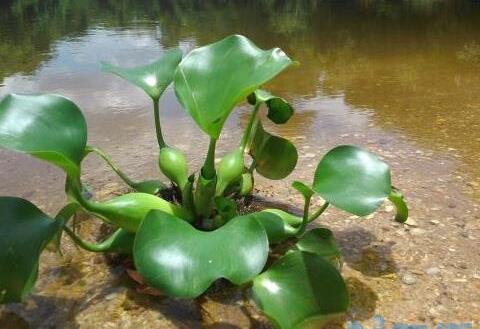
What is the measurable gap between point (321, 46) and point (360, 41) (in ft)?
0.94

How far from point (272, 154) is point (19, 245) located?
0.62 meters

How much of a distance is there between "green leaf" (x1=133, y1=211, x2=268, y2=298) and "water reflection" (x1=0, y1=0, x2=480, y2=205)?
98 centimetres

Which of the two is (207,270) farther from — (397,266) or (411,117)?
(411,117)

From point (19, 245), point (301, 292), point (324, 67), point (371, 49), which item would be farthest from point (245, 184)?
point (371, 49)

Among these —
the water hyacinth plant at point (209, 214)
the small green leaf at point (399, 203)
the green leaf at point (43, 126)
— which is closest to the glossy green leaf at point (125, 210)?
the water hyacinth plant at point (209, 214)

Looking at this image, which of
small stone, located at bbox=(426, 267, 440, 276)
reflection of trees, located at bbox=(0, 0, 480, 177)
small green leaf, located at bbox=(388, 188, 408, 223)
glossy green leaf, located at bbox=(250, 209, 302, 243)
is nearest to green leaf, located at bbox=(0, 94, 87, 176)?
glossy green leaf, located at bbox=(250, 209, 302, 243)

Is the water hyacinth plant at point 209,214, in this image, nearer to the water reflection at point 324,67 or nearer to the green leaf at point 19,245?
the green leaf at point 19,245

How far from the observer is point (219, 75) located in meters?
1.06

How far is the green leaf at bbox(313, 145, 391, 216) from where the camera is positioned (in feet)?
3.07

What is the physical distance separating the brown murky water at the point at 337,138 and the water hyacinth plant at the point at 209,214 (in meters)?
0.12

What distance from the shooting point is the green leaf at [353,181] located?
0.94 meters

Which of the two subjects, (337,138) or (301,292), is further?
Answer: (337,138)

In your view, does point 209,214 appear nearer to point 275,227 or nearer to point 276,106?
point 275,227

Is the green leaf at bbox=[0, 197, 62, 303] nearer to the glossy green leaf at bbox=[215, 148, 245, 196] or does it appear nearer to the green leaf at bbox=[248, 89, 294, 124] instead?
the glossy green leaf at bbox=[215, 148, 245, 196]
